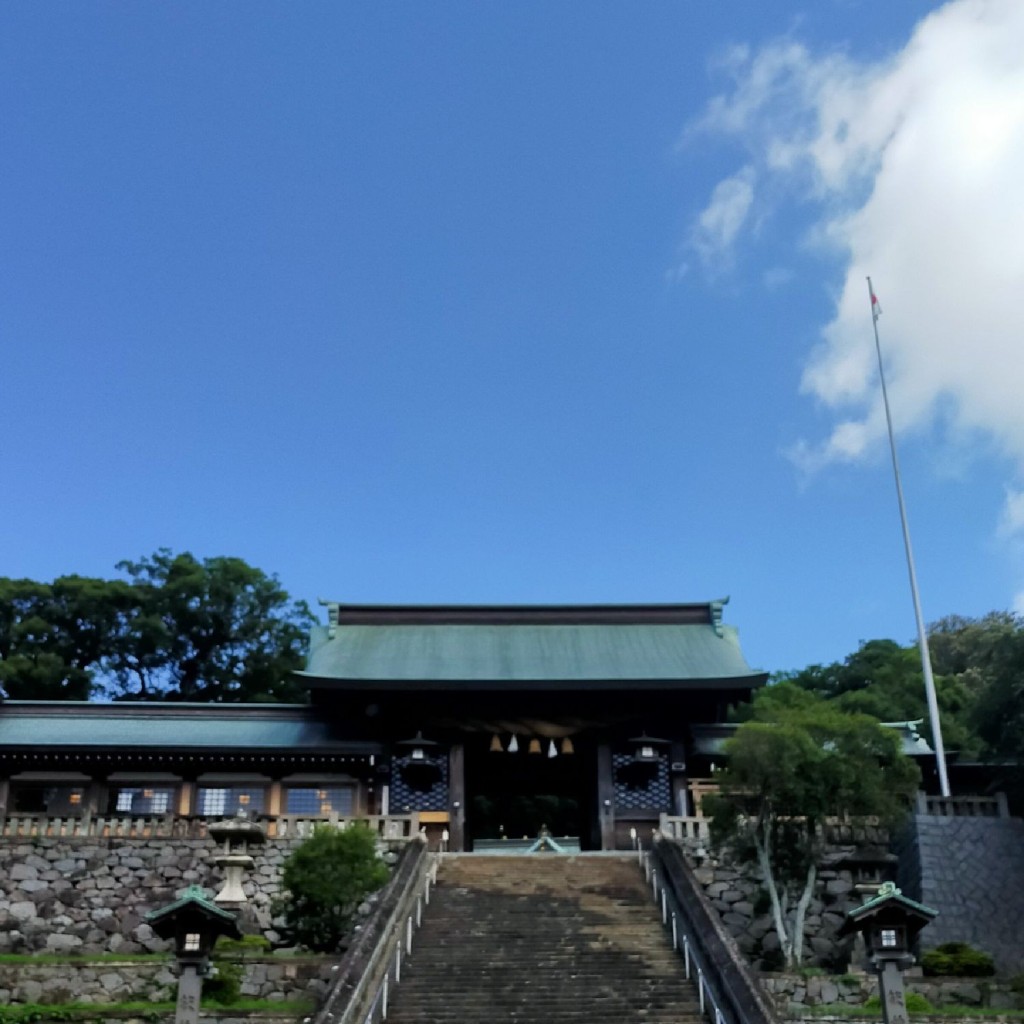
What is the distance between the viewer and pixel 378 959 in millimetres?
18828

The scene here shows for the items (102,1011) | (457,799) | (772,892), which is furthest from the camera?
(457,799)

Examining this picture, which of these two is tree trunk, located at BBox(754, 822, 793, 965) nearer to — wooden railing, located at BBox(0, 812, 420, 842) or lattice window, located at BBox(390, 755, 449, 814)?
wooden railing, located at BBox(0, 812, 420, 842)

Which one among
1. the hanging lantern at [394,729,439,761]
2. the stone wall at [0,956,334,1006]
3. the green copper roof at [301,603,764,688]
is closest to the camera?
the stone wall at [0,956,334,1006]

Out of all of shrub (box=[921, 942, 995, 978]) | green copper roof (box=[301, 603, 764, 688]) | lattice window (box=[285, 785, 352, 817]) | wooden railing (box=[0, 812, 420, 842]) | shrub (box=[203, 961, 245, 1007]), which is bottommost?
shrub (box=[921, 942, 995, 978])

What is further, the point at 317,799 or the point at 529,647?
the point at 529,647

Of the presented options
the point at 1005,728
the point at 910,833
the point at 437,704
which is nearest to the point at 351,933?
the point at 437,704

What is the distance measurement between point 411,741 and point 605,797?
230 inches

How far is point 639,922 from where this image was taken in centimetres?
2223

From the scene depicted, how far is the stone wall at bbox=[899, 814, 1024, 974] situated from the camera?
25.8 meters

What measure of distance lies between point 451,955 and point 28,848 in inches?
475

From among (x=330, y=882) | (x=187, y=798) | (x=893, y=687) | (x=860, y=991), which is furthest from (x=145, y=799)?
(x=893, y=687)

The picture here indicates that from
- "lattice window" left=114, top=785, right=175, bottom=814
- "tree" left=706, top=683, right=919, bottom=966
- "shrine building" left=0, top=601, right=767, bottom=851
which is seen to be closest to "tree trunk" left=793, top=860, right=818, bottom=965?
"tree" left=706, top=683, right=919, bottom=966

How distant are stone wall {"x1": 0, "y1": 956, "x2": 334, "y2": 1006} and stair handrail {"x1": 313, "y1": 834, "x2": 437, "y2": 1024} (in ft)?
4.58

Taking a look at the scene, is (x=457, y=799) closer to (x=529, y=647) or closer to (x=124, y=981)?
(x=529, y=647)
